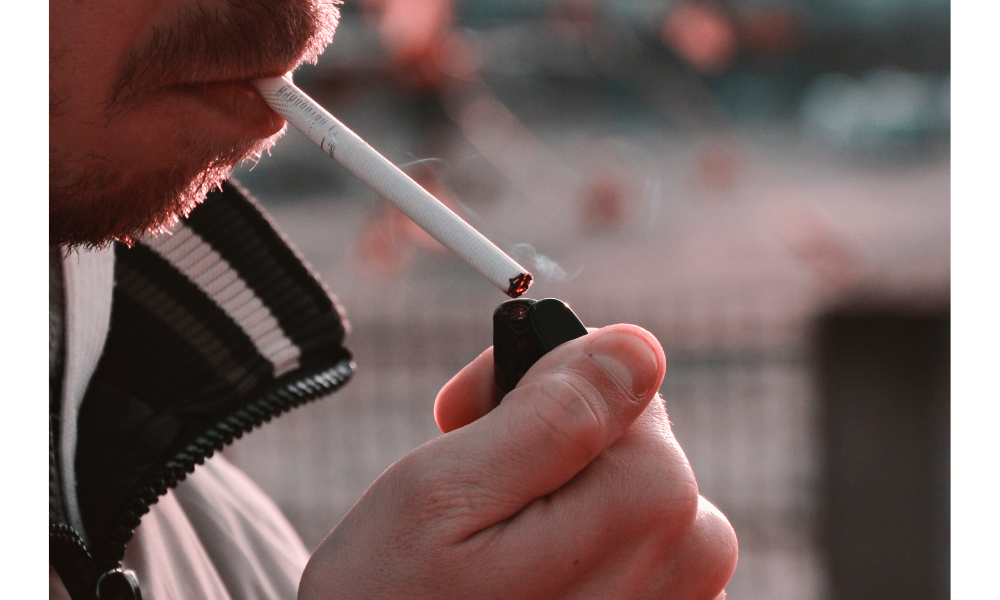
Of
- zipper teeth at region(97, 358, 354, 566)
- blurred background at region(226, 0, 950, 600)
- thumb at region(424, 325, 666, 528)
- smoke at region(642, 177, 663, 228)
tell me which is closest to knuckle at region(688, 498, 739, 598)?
thumb at region(424, 325, 666, 528)

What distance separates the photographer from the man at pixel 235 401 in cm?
69

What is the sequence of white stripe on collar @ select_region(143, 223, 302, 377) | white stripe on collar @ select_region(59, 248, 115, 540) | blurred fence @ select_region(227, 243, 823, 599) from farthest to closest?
blurred fence @ select_region(227, 243, 823, 599) < white stripe on collar @ select_region(143, 223, 302, 377) < white stripe on collar @ select_region(59, 248, 115, 540)

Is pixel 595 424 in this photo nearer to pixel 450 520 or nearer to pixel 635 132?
pixel 450 520

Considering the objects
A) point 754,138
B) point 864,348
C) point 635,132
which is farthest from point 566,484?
point 754,138

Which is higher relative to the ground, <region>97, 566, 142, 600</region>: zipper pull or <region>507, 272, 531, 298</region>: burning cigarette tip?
<region>507, 272, 531, 298</region>: burning cigarette tip

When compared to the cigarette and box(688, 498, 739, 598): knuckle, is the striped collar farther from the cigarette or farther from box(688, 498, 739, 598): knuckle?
box(688, 498, 739, 598): knuckle

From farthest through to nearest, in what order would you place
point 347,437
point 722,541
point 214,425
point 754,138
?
point 754,138, point 347,437, point 214,425, point 722,541

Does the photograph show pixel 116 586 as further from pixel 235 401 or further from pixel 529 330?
pixel 529 330

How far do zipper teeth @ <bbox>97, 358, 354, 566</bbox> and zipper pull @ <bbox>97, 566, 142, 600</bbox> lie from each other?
0.02 metres

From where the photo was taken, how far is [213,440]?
3.40ft

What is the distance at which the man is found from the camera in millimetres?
688

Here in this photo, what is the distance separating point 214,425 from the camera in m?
1.06

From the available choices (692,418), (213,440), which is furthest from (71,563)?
(692,418)

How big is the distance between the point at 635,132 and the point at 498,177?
2755mm
